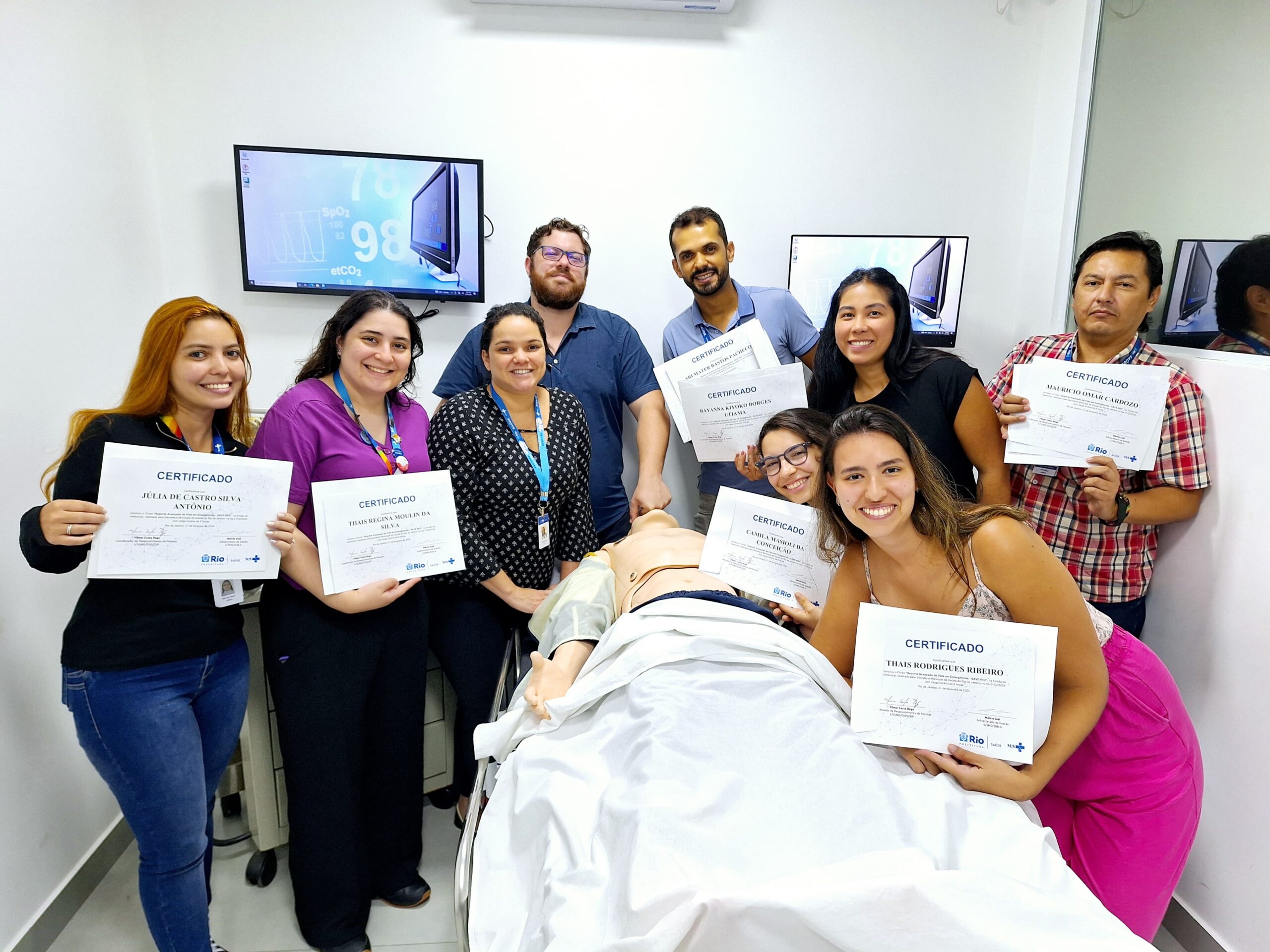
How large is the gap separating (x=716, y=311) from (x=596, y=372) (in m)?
0.53

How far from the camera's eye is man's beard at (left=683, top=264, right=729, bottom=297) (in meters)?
2.77

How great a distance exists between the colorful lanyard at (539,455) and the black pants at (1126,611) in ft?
5.49

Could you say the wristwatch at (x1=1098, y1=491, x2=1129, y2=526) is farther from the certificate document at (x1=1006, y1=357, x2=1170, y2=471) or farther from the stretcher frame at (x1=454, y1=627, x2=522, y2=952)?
the stretcher frame at (x1=454, y1=627, x2=522, y2=952)

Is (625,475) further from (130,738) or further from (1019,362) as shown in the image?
(130,738)

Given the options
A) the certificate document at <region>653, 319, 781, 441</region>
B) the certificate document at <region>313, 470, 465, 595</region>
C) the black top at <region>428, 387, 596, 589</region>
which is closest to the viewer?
the certificate document at <region>313, 470, 465, 595</region>

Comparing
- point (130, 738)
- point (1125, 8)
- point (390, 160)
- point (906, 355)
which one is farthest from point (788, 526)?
point (1125, 8)

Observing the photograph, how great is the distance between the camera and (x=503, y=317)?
2.24 metres

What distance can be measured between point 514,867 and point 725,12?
10.3 feet

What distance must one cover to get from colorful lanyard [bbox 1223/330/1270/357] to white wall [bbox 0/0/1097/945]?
42.0 inches

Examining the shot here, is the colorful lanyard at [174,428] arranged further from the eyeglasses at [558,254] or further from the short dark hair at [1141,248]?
the short dark hair at [1141,248]

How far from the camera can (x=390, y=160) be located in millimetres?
2916

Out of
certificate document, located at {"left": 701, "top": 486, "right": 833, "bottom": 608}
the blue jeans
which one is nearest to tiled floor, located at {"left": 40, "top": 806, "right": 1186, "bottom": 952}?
the blue jeans

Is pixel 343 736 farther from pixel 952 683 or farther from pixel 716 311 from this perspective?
pixel 716 311

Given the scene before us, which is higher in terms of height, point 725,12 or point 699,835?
point 725,12
